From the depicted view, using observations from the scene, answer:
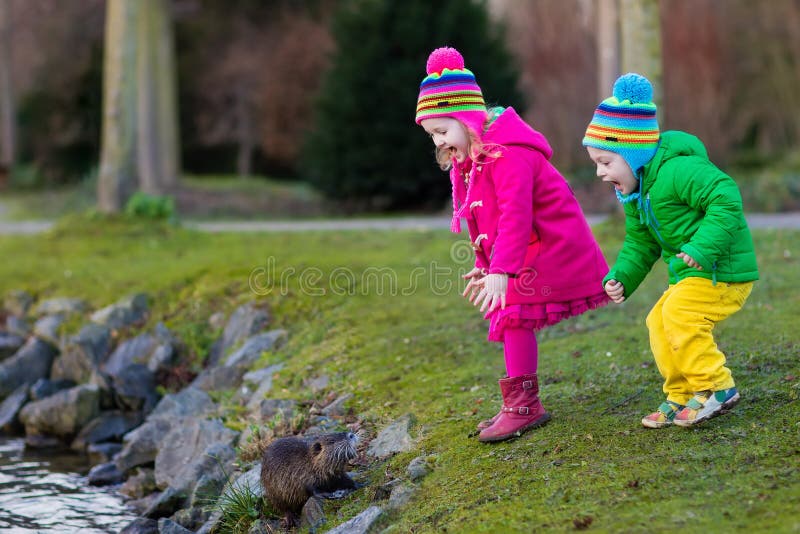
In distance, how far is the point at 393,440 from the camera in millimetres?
5258

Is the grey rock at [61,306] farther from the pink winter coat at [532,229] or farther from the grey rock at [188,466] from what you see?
the pink winter coat at [532,229]

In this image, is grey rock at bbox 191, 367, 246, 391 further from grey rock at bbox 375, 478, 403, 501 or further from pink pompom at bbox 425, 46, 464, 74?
pink pompom at bbox 425, 46, 464, 74

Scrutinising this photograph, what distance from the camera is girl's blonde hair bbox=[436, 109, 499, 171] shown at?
455cm

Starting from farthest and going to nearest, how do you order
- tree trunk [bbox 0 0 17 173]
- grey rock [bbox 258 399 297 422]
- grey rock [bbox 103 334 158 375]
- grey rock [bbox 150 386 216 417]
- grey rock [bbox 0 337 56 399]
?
tree trunk [bbox 0 0 17 173] → grey rock [bbox 0 337 56 399] → grey rock [bbox 103 334 158 375] → grey rock [bbox 150 386 216 417] → grey rock [bbox 258 399 297 422]

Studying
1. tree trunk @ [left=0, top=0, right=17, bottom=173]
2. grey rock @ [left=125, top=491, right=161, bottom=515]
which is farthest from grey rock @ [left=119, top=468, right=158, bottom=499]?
tree trunk @ [left=0, top=0, right=17, bottom=173]

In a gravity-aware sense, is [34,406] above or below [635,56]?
below

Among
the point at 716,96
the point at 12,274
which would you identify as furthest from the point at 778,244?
the point at 716,96

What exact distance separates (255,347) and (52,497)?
6.58 ft

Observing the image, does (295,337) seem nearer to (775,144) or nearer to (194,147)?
(775,144)

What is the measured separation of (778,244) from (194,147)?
23.4 metres

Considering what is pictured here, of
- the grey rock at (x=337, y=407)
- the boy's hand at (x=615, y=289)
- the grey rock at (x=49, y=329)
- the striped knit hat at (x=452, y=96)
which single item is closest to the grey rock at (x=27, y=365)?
the grey rock at (x=49, y=329)

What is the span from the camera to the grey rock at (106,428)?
26.2ft

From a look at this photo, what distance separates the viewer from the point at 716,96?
19.8 metres

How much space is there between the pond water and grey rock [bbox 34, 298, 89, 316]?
89.1 inches
